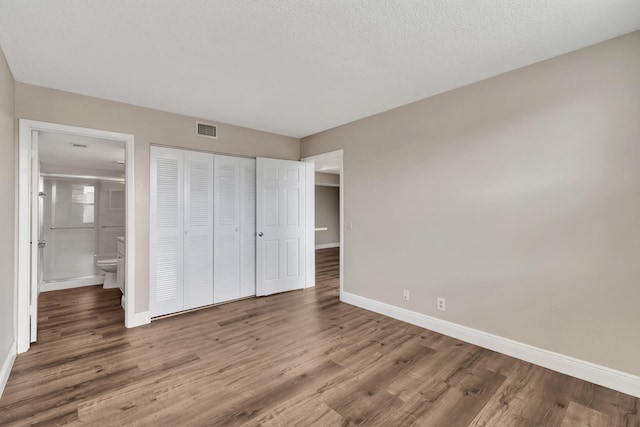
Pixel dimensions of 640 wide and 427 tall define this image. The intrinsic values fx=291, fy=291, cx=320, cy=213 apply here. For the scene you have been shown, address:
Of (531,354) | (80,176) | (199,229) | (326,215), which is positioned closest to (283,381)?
(531,354)

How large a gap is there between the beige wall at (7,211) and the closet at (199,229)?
1135 mm

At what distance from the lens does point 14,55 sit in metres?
2.26

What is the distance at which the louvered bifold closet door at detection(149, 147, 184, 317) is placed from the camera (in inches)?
136

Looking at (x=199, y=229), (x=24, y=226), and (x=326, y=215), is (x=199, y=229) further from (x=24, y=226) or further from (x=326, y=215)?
(x=326, y=215)

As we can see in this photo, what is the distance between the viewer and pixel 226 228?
13.4 feet

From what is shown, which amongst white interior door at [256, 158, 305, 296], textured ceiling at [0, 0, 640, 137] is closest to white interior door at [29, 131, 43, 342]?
textured ceiling at [0, 0, 640, 137]

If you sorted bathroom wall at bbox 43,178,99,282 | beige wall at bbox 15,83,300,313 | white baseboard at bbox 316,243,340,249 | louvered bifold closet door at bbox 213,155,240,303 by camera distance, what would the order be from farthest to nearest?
white baseboard at bbox 316,243,340,249 < bathroom wall at bbox 43,178,99,282 < louvered bifold closet door at bbox 213,155,240,303 < beige wall at bbox 15,83,300,313

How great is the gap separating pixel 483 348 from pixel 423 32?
272cm

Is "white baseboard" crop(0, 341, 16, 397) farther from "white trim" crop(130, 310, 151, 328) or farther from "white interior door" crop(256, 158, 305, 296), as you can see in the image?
"white interior door" crop(256, 158, 305, 296)

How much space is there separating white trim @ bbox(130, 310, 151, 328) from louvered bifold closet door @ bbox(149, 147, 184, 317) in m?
0.08

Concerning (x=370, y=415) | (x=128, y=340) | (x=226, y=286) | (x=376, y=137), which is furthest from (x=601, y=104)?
(x=128, y=340)

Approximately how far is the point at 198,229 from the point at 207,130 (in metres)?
1.32

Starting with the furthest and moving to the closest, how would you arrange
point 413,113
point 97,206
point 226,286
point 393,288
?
point 97,206 < point 226,286 < point 393,288 < point 413,113

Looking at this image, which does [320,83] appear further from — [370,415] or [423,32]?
[370,415]
